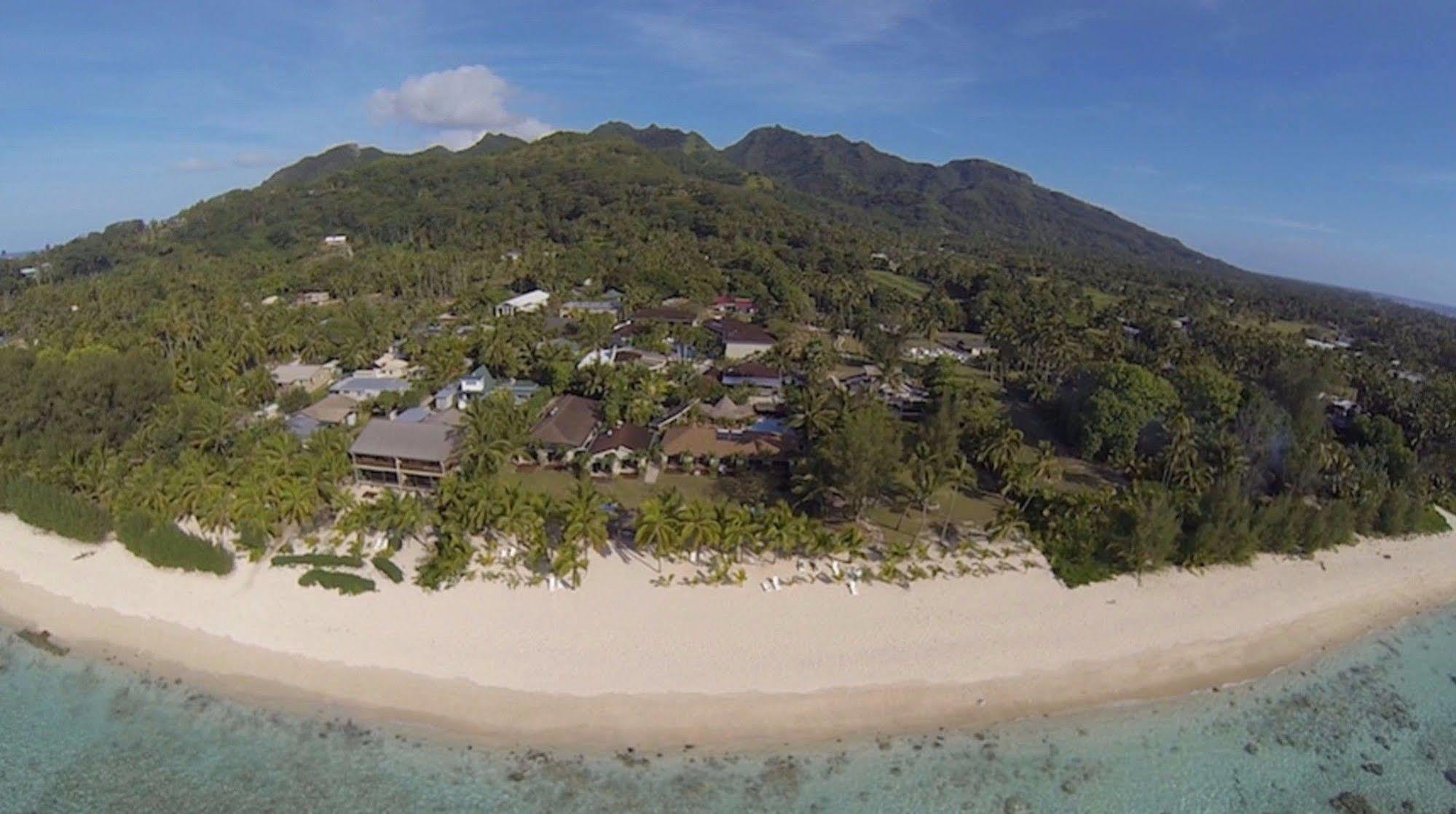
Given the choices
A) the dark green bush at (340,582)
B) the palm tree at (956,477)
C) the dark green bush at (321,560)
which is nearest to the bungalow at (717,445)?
the palm tree at (956,477)

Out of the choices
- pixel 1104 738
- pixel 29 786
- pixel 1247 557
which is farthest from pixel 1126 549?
pixel 29 786

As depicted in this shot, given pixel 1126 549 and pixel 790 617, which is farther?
pixel 1126 549

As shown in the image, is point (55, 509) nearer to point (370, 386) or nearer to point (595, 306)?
point (370, 386)

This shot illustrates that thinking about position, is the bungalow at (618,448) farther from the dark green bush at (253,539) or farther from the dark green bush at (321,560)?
the dark green bush at (253,539)

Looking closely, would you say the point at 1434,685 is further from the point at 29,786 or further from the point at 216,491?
the point at 216,491

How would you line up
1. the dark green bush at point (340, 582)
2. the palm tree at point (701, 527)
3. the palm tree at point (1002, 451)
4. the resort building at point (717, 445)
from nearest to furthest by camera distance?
1. the dark green bush at point (340, 582)
2. the palm tree at point (701, 527)
3. the palm tree at point (1002, 451)
4. the resort building at point (717, 445)

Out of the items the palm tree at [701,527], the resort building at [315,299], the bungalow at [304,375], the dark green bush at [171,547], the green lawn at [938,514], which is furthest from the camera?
the resort building at [315,299]
